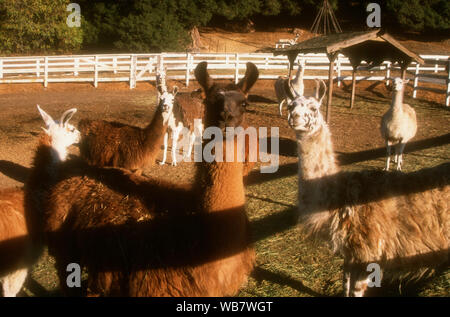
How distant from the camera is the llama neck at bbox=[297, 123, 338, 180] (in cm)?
364

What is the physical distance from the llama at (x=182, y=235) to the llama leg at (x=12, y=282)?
0.72 metres

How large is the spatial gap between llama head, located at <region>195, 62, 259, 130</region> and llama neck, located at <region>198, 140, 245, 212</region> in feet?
0.54

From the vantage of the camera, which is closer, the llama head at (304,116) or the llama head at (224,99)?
the llama head at (224,99)

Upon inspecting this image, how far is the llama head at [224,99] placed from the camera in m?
2.59

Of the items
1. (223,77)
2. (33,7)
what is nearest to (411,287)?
(223,77)

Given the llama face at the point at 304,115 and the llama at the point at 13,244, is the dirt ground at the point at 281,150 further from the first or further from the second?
the llama face at the point at 304,115

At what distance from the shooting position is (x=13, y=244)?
3.27m

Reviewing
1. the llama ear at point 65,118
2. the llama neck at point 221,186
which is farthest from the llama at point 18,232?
the llama neck at point 221,186

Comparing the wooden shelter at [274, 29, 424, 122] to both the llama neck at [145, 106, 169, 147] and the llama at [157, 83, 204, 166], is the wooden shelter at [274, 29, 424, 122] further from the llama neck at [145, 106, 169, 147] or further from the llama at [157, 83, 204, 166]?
the llama neck at [145, 106, 169, 147]

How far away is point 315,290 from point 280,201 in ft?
8.11

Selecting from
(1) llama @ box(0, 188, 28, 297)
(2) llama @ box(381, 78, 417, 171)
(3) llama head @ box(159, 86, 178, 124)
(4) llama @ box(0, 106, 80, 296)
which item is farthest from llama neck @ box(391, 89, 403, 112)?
(1) llama @ box(0, 188, 28, 297)

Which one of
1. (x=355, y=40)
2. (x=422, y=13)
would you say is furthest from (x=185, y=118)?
(x=422, y=13)

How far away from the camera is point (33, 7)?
2727cm
